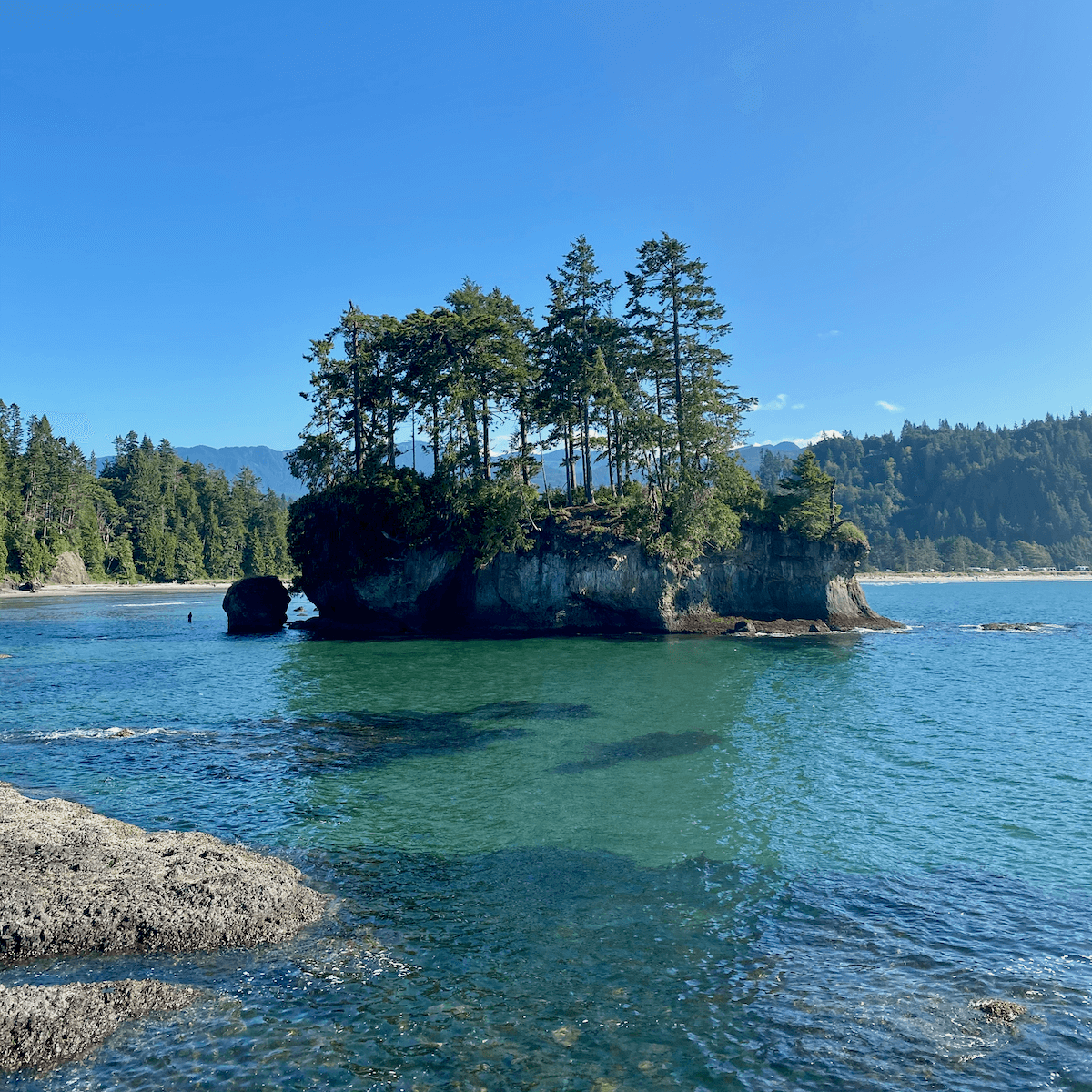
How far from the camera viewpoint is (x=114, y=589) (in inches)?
4624

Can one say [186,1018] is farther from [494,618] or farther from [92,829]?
[494,618]

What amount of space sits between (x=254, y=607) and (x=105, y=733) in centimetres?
3701

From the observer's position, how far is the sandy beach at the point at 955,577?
17400 cm

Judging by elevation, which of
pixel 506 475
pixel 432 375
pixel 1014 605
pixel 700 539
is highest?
pixel 432 375

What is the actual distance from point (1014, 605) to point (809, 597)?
56.2 meters

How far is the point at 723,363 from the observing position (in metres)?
54.9

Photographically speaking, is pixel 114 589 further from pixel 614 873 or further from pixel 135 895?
pixel 614 873

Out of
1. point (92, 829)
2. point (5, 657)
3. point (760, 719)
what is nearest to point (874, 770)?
point (760, 719)

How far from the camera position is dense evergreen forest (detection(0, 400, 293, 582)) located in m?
110

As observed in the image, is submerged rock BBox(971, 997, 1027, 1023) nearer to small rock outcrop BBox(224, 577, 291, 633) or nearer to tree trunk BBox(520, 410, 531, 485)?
tree trunk BBox(520, 410, 531, 485)

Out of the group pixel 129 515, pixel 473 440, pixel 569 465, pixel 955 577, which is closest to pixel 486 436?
pixel 473 440

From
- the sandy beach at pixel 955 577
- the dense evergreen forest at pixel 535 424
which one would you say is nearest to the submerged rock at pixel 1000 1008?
the dense evergreen forest at pixel 535 424

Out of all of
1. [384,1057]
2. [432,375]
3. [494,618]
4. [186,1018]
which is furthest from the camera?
[494,618]

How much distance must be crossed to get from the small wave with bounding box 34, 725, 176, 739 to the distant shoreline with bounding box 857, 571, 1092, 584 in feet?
555
